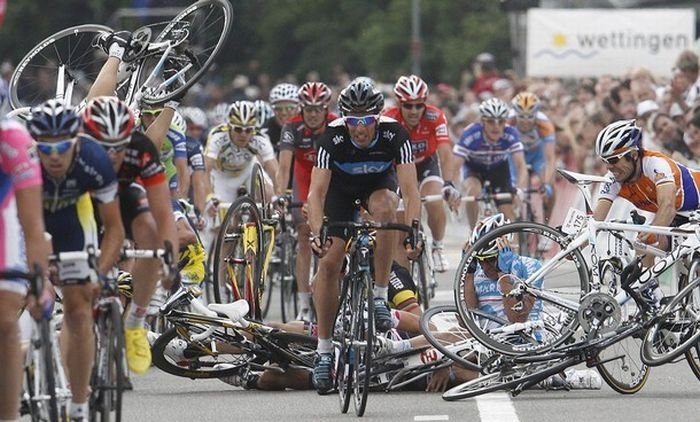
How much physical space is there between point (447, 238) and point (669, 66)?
13.0 feet

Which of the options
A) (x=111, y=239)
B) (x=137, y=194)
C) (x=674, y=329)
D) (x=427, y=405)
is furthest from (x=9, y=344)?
(x=674, y=329)

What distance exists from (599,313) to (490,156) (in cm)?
866

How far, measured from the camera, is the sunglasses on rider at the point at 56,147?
33.1 feet

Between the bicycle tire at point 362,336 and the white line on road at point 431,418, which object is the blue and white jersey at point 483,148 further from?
the white line on road at point 431,418

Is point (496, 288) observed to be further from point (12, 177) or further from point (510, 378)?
point (12, 177)

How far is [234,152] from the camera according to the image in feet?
64.2

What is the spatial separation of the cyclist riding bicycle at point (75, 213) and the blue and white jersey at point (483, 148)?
10786mm

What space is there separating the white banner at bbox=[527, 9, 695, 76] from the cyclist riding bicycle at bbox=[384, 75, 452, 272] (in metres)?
11.7

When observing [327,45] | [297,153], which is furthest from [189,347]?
[327,45]

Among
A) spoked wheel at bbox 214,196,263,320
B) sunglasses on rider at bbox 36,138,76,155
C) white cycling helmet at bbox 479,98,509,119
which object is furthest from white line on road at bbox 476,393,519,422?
white cycling helmet at bbox 479,98,509,119

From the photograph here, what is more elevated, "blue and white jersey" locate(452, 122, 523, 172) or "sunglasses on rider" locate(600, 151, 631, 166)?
"sunglasses on rider" locate(600, 151, 631, 166)

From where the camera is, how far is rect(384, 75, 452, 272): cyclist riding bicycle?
17.3m

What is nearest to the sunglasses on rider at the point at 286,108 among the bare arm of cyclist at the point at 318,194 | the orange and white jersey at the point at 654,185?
the bare arm of cyclist at the point at 318,194

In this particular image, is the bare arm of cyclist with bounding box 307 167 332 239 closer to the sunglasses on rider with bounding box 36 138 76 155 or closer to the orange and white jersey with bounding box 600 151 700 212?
the orange and white jersey with bounding box 600 151 700 212
